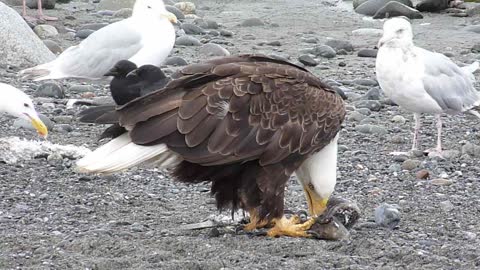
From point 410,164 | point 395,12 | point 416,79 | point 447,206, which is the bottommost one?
point 395,12

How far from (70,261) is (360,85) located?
25.5 feet

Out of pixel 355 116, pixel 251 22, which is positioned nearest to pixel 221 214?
pixel 355 116

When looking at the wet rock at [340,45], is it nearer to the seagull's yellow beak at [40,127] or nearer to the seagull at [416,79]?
the seagull at [416,79]

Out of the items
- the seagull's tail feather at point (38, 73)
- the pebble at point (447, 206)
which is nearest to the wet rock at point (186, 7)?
the seagull's tail feather at point (38, 73)

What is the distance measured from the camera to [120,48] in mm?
11414

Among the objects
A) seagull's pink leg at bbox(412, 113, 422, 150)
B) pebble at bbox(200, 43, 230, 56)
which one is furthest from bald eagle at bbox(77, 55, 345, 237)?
pebble at bbox(200, 43, 230, 56)

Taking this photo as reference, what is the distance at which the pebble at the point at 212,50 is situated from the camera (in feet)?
49.5

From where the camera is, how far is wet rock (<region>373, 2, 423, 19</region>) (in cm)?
2005

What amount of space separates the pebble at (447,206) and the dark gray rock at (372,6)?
41.5 ft

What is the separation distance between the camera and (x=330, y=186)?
7.16 meters

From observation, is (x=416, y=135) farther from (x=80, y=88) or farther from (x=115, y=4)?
(x=115, y=4)

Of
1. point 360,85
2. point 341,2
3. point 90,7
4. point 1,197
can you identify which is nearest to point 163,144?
point 1,197

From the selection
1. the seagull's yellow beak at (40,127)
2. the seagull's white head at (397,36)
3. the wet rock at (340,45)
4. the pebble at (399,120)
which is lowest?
the wet rock at (340,45)

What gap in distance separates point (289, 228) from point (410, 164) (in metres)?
2.78
